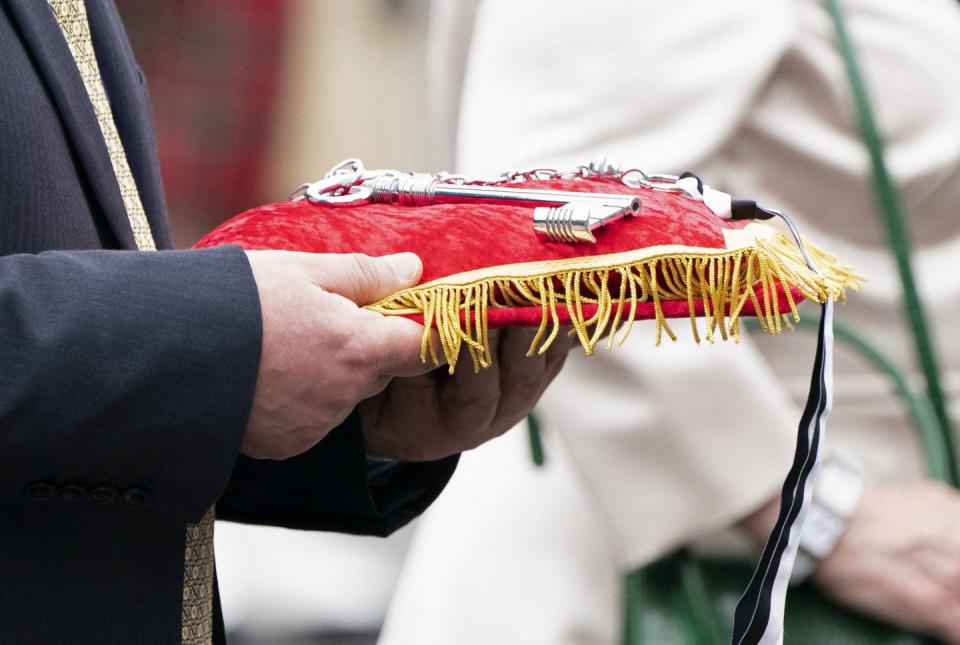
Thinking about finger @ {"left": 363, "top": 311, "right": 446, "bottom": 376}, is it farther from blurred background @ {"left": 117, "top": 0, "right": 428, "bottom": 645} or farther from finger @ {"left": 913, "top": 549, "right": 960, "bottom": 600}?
blurred background @ {"left": 117, "top": 0, "right": 428, "bottom": 645}

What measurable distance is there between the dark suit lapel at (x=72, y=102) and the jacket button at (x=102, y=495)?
22 cm

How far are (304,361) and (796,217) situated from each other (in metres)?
0.83

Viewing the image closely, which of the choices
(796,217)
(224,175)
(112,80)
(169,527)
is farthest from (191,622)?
(224,175)

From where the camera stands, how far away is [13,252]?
36.8 inches

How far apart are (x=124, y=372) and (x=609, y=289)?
0.34 meters

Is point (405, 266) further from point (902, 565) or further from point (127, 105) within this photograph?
point (902, 565)

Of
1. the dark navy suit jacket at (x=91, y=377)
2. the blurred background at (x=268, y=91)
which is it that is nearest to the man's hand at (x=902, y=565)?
the dark navy suit jacket at (x=91, y=377)

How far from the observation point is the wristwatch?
1.42 m

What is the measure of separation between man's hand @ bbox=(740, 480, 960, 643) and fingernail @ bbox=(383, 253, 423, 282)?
2.22 feet

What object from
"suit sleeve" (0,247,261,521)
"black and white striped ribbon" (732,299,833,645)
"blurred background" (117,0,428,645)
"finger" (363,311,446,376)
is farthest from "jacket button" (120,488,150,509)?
"blurred background" (117,0,428,645)

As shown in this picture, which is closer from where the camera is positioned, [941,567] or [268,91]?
[941,567]

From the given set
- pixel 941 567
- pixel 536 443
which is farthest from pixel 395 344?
pixel 941 567

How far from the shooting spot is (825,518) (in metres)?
Result: 1.43

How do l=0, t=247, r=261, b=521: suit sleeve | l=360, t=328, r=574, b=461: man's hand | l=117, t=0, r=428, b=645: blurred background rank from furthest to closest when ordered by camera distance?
1. l=117, t=0, r=428, b=645: blurred background
2. l=360, t=328, r=574, b=461: man's hand
3. l=0, t=247, r=261, b=521: suit sleeve
